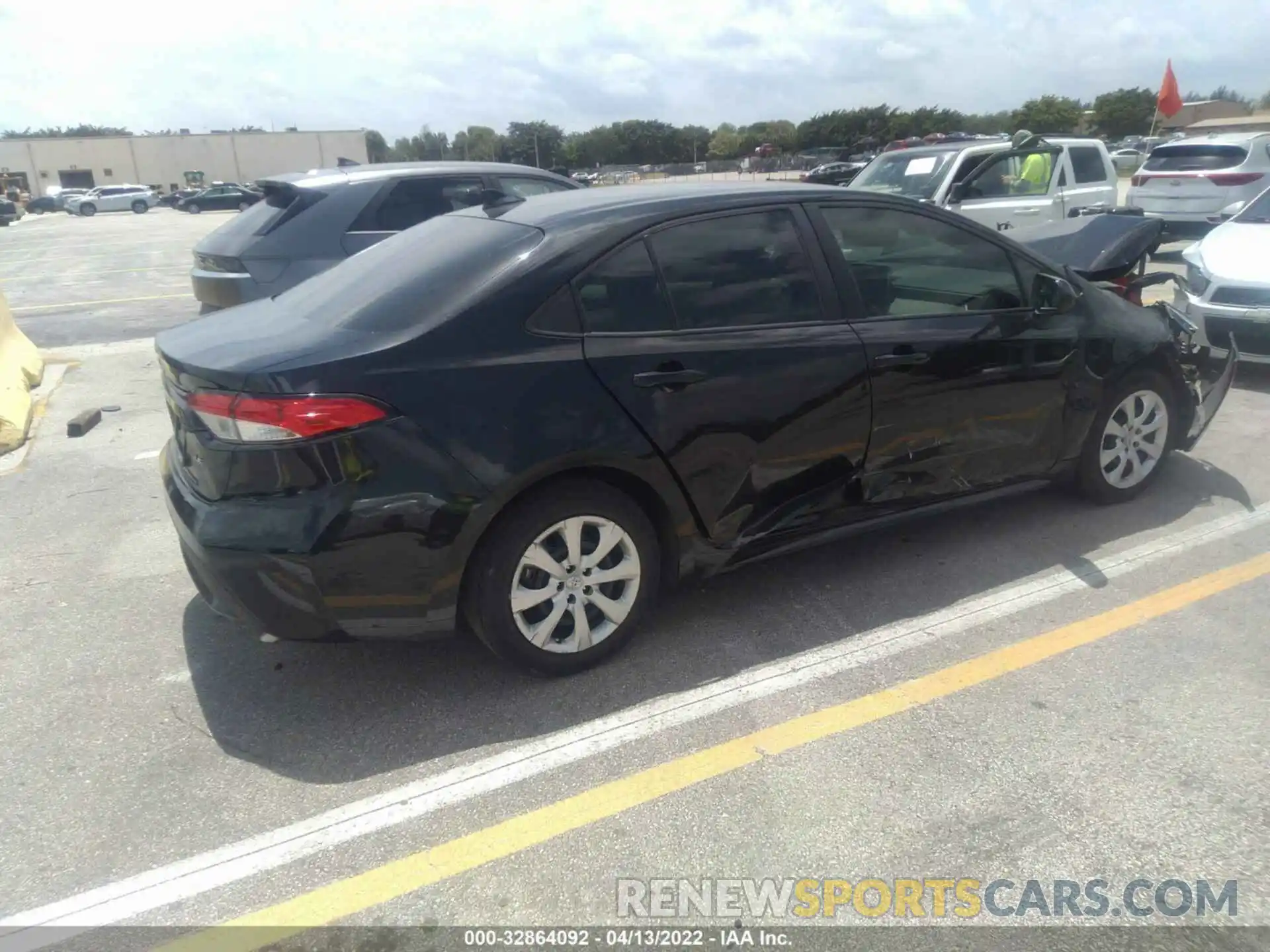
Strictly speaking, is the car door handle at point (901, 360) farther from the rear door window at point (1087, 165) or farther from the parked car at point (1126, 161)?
the parked car at point (1126, 161)

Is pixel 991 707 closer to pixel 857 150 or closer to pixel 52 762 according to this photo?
pixel 52 762

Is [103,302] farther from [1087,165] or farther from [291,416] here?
[1087,165]

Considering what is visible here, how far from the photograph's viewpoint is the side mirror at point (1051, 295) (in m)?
4.28

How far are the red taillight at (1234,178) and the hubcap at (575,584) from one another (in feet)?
45.2

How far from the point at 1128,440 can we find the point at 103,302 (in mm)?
13631

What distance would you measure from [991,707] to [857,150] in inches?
1825

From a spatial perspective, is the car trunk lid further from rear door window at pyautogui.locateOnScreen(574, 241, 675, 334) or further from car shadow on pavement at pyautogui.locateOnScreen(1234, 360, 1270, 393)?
rear door window at pyautogui.locateOnScreen(574, 241, 675, 334)

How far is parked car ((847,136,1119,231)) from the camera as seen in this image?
9.99m

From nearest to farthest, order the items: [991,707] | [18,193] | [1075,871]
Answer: [1075,871] < [991,707] < [18,193]

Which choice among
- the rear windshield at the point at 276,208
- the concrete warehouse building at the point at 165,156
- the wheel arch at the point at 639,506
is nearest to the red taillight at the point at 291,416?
the wheel arch at the point at 639,506

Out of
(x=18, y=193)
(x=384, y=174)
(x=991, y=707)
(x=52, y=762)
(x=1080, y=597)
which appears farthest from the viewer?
(x=18, y=193)

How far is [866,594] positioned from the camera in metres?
3.99

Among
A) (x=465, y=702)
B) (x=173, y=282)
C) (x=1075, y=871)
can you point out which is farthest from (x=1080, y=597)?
(x=173, y=282)

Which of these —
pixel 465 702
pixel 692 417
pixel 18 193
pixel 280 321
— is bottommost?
pixel 18 193
